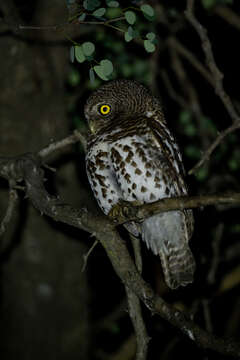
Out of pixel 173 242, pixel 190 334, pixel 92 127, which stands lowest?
pixel 190 334

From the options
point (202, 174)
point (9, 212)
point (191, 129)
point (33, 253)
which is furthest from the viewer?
point (191, 129)

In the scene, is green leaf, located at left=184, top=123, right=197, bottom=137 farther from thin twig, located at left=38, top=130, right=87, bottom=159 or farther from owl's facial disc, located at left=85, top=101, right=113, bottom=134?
thin twig, located at left=38, top=130, right=87, bottom=159

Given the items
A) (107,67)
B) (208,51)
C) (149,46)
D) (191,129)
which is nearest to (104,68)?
(107,67)

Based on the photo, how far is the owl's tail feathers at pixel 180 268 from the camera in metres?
3.15

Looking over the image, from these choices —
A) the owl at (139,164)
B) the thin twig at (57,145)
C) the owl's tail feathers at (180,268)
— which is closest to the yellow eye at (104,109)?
the owl at (139,164)

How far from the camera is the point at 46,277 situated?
340cm

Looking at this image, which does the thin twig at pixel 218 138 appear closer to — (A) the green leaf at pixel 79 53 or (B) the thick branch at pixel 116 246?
(B) the thick branch at pixel 116 246

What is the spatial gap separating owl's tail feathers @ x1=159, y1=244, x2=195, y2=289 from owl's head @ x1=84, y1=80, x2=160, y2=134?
987 mm

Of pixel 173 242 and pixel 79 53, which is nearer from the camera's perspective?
pixel 79 53

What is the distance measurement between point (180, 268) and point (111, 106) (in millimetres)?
1200

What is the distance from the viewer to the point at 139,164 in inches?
111

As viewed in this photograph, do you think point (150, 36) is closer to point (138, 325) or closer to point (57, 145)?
point (57, 145)

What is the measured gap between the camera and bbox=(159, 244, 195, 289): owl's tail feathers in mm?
3146

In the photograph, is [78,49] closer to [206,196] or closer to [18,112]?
[206,196]
